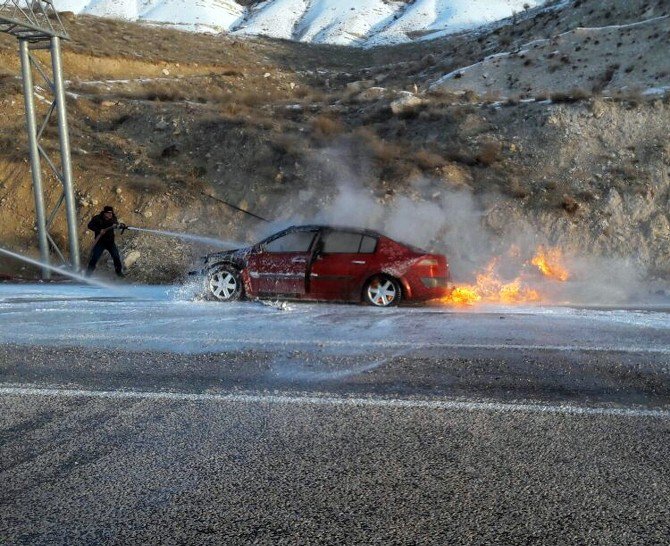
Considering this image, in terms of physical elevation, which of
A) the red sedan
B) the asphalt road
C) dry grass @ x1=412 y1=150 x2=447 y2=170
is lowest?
the asphalt road

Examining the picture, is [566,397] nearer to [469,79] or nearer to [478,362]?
[478,362]

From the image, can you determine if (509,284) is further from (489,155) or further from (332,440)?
(332,440)

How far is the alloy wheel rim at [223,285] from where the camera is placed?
37.7ft

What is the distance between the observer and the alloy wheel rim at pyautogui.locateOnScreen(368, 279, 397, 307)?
1116 cm

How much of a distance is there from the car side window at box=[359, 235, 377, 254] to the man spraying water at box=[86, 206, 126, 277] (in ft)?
21.0

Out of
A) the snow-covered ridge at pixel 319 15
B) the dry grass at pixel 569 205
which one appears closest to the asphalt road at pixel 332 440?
the dry grass at pixel 569 205

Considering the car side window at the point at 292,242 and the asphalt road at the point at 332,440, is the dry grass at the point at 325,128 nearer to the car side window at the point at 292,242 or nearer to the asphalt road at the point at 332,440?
the car side window at the point at 292,242

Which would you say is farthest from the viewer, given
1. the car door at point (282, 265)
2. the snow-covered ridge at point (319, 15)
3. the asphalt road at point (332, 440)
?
the snow-covered ridge at point (319, 15)

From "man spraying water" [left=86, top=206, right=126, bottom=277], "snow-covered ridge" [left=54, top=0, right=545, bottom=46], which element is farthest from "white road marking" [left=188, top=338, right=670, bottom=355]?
"snow-covered ridge" [left=54, top=0, right=545, bottom=46]

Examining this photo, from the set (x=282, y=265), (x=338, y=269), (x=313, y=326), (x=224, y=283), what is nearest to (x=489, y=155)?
(x=338, y=269)

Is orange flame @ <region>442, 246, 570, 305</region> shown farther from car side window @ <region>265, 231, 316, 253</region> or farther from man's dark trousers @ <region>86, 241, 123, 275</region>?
man's dark trousers @ <region>86, 241, 123, 275</region>

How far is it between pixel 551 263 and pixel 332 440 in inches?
477

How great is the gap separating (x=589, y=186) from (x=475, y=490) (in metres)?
15.4

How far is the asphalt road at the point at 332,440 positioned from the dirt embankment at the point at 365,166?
939cm
